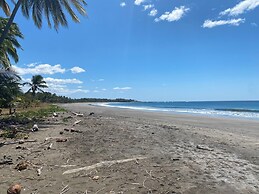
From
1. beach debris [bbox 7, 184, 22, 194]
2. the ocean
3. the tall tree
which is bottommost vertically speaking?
beach debris [bbox 7, 184, 22, 194]

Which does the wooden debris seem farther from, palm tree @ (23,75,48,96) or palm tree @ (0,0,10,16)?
palm tree @ (23,75,48,96)

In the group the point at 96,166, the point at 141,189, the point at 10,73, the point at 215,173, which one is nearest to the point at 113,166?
the point at 96,166

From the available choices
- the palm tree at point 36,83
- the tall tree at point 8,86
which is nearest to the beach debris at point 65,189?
the tall tree at point 8,86

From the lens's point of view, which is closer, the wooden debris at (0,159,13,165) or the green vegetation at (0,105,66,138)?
the wooden debris at (0,159,13,165)

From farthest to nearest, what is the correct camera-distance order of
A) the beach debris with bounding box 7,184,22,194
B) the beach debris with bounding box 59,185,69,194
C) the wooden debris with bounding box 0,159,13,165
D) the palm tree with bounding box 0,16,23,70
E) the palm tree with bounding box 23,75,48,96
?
the palm tree with bounding box 23,75,48,96
the palm tree with bounding box 0,16,23,70
the wooden debris with bounding box 0,159,13,165
the beach debris with bounding box 59,185,69,194
the beach debris with bounding box 7,184,22,194

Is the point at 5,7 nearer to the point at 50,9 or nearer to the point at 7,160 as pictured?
the point at 50,9

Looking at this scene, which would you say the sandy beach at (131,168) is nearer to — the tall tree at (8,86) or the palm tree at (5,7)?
the tall tree at (8,86)

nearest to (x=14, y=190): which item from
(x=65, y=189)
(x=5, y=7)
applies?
(x=65, y=189)

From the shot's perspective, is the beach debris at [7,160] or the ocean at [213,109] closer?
the beach debris at [7,160]

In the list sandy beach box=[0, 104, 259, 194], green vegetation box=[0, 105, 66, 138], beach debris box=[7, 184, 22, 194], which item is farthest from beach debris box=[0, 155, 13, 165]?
green vegetation box=[0, 105, 66, 138]

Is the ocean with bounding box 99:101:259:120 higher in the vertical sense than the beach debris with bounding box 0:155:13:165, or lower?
higher

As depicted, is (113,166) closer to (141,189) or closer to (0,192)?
(141,189)

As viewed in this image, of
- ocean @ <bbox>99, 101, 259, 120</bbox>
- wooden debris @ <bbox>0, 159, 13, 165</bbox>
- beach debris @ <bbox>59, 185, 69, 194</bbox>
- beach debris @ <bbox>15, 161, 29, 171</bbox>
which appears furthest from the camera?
ocean @ <bbox>99, 101, 259, 120</bbox>

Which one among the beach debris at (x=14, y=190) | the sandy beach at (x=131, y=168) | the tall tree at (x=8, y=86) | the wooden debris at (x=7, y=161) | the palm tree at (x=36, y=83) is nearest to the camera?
the beach debris at (x=14, y=190)
